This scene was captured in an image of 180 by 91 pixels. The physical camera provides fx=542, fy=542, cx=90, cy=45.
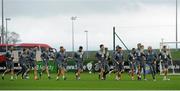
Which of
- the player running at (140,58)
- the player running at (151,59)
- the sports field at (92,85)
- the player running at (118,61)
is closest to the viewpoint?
the sports field at (92,85)

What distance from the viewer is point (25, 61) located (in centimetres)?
3491

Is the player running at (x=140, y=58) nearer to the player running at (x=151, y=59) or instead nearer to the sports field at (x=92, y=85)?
the player running at (x=151, y=59)

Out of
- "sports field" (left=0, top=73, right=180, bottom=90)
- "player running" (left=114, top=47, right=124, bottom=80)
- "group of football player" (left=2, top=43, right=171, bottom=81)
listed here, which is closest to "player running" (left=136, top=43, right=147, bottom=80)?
"group of football player" (left=2, top=43, right=171, bottom=81)

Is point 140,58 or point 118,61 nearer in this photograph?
point 140,58

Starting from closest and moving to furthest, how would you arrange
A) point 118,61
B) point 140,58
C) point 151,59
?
1. point 151,59
2. point 140,58
3. point 118,61

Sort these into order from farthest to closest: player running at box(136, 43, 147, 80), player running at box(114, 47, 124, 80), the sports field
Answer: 1. player running at box(114, 47, 124, 80)
2. player running at box(136, 43, 147, 80)
3. the sports field

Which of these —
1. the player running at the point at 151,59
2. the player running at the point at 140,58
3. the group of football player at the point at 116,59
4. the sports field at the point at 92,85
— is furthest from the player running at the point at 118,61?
the sports field at the point at 92,85

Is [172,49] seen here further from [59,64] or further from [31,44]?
[31,44]

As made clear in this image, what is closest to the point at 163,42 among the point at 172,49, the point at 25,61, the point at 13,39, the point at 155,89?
the point at 172,49

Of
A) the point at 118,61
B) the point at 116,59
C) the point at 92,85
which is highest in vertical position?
the point at 116,59

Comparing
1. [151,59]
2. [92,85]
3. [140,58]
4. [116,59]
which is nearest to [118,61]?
[116,59]

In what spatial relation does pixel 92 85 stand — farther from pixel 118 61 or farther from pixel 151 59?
pixel 118 61

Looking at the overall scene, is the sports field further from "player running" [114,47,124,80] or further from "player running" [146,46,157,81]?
"player running" [114,47,124,80]

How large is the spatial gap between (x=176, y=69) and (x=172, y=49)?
5.87 feet
